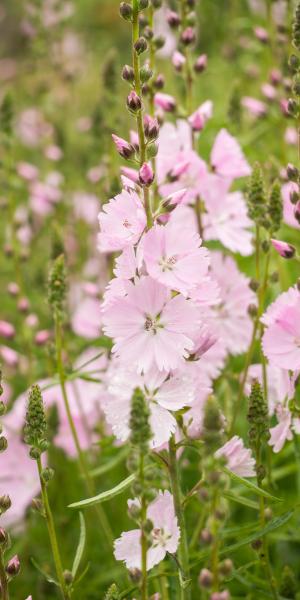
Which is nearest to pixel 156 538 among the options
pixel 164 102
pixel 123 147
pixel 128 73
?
pixel 123 147

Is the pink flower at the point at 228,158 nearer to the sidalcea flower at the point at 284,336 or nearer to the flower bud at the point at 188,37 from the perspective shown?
the flower bud at the point at 188,37

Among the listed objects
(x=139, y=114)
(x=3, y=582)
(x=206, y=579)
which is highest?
(x=139, y=114)

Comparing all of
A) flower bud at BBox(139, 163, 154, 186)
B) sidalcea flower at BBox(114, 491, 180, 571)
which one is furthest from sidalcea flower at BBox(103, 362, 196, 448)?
flower bud at BBox(139, 163, 154, 186)

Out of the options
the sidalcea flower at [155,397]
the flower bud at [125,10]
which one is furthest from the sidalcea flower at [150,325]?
the flower bud at [125,10]

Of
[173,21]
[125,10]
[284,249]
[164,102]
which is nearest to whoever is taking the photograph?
[125,10]

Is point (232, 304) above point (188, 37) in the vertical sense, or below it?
below

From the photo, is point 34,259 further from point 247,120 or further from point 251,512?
point 251,512

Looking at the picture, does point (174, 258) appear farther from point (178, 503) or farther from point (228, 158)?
point (228, 158)
